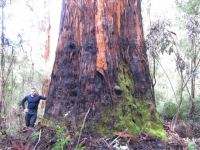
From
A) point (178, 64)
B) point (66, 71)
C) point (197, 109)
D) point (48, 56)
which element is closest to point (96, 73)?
point (66, 71)

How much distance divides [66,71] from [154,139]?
5.84 feet

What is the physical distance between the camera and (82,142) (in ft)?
18.2

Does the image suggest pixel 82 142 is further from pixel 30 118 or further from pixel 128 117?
pixel 30 118

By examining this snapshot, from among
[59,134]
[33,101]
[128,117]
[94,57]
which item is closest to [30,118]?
[33,101]

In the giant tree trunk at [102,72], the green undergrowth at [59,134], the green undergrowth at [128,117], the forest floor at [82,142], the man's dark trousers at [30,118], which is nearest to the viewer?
the green undergrowth at [59,134]

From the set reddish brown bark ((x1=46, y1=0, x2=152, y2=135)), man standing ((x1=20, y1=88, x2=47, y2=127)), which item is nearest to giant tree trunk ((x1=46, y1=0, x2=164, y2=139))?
reddish brown bark ((x1=46, y1=0, x2=152, y2=135))

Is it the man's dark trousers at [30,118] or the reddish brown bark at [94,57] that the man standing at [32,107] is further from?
the reddish brown bark at [94,57]

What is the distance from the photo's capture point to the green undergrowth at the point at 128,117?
5906 mm

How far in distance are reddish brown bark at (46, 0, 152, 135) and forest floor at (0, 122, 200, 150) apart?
42 cm

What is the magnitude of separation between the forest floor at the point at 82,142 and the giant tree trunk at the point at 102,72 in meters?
0.21

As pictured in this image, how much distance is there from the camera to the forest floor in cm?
550

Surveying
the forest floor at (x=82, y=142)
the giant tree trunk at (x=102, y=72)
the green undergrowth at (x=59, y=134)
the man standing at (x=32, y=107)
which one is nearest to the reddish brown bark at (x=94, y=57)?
the giant tree trunk at (x=102, y=72)

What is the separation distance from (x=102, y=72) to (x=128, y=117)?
802 millimetres

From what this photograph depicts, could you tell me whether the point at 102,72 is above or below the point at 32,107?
above
